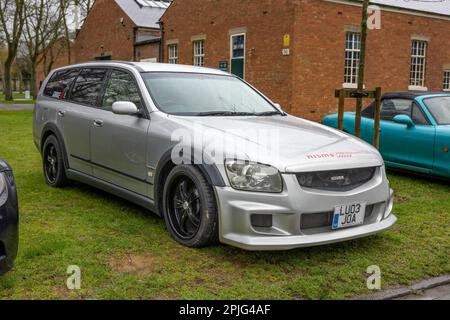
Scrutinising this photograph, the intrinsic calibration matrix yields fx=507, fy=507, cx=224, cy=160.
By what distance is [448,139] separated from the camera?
278 inches

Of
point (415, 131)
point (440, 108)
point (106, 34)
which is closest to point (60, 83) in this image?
point (415, 131)

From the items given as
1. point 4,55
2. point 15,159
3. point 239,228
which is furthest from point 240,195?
point 4,55

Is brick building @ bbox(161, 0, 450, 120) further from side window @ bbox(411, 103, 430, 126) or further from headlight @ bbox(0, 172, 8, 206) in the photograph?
headlight @ bbox(0, 172, 8, 206)

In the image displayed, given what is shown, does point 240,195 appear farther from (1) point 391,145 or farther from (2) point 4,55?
(2) point 4,55

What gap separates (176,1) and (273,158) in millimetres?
21942

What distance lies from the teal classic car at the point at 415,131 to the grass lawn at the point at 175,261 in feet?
5.10

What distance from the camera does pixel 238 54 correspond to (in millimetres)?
20719

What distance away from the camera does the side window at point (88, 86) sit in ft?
19.6

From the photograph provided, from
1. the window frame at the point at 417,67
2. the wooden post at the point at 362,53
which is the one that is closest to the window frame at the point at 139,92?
the wooden post at the point at 362,53

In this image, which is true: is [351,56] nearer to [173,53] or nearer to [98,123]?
[173,53]

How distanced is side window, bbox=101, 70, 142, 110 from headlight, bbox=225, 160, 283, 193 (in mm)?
1630

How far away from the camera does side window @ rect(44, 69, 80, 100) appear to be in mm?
6680

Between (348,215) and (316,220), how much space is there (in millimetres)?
310

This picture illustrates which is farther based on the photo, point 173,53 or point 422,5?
point 173,53
